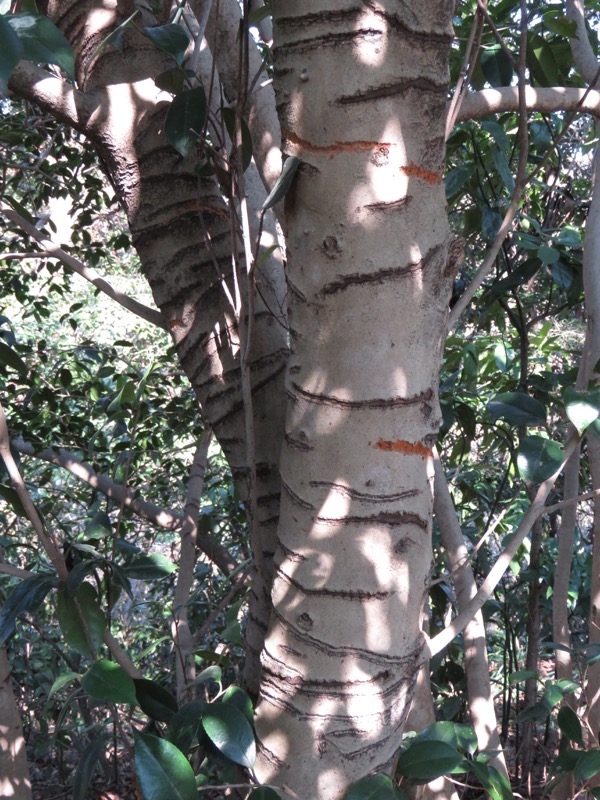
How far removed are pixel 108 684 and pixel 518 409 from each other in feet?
2.25

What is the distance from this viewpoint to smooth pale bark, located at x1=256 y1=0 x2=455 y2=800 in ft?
2.24

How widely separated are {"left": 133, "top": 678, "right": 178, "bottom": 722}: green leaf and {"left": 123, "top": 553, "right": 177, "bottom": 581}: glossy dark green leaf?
141mm

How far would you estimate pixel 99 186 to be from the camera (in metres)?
2.58

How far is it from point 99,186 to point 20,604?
80.1 inches

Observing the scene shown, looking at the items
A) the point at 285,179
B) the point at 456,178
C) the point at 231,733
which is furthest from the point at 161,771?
the point at 456,178

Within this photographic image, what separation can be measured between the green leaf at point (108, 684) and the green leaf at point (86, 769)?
0.23m

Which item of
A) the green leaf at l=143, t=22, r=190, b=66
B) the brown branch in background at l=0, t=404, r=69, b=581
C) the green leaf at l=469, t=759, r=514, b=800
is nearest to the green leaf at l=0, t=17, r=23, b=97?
the green leaf at l=143, t=22, r=190, b=66

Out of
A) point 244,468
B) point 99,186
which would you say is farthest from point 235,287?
point 99,186

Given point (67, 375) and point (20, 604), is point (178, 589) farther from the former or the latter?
point (67, 375)

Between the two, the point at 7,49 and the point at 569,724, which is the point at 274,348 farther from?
the point at 569,724

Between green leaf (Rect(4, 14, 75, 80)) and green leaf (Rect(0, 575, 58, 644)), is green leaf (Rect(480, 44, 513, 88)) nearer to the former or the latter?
green leaf (Rect(4, 14, 75, 80))

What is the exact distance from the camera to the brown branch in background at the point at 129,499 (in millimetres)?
2023

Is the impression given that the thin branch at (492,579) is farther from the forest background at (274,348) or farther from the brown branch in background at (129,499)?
the brown branch in background at (129,499)

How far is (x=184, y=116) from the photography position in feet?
2.64
